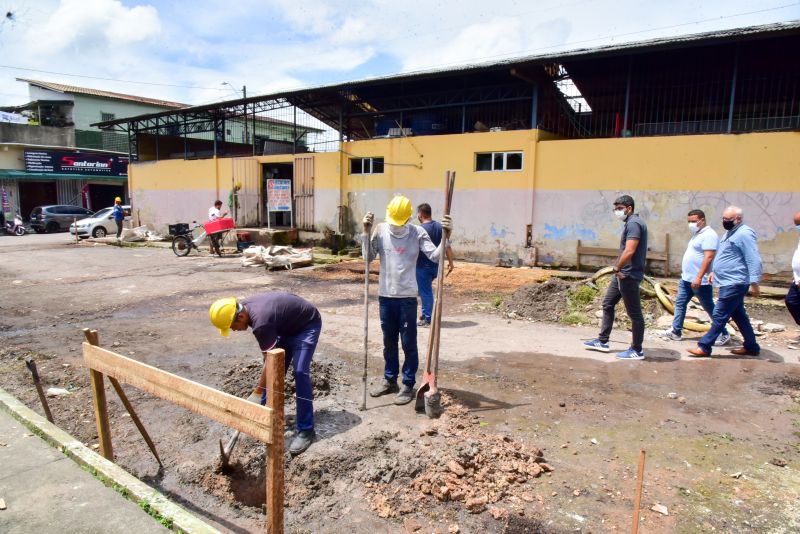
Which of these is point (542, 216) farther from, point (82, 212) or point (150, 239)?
point (82, 212)

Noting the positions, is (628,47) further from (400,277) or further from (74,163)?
(74,163)

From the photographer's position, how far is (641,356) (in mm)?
5844

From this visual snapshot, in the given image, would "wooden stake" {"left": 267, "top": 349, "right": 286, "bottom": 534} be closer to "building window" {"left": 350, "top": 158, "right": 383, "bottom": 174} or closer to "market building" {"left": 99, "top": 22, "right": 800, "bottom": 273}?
"market building" {"left": 99, "top": 22, "right": 800, "bottom": 273}

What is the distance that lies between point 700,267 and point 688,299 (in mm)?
538

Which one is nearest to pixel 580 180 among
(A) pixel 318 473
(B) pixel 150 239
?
(A) pixel 318 473

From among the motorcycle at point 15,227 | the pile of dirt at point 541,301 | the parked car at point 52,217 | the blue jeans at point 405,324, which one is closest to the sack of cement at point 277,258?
the pile of dirt at point 541,301

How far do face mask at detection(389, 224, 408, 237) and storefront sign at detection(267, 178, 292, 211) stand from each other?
44.3 ft

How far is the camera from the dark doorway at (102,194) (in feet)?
105

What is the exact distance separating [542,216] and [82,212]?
2522 cm

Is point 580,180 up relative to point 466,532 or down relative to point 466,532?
up

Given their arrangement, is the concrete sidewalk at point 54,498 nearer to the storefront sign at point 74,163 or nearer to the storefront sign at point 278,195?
the storefront sign at point 278,195

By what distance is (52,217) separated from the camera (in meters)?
25.9

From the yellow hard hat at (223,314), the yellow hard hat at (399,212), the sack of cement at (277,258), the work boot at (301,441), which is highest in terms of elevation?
the yellow hard hat at (399,212)

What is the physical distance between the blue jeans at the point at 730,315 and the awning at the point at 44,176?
111 feet
